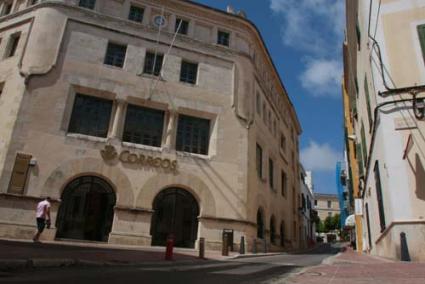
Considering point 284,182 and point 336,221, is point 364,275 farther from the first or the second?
point 336,221

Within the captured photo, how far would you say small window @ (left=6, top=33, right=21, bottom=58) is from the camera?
59.1 feet

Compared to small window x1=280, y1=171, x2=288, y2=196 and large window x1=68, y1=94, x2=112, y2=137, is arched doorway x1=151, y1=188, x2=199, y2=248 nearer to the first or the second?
large window x1=68, y1=94, x2=112, y2=137

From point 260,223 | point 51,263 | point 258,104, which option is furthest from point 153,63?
point 51,263

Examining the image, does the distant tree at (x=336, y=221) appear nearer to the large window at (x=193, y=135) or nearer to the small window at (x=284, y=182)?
the small window at (x=284, y=182)

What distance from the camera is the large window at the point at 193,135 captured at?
59.4 ft

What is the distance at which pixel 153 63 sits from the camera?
18.8m

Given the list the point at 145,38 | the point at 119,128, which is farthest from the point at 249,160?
the point at 145,38

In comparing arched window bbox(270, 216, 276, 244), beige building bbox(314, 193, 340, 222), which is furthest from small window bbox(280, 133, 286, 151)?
beige building bbox(314, 193, 340, 222)

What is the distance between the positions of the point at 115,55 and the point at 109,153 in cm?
569

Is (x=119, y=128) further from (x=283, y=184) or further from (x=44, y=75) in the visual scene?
(x=283, y=184)

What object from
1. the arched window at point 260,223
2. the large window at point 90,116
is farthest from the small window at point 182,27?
the arched window at point 260,223

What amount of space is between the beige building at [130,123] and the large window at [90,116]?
0.17 ft

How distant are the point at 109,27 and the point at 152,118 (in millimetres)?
5478

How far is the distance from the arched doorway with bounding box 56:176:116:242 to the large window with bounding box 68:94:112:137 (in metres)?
2.37
